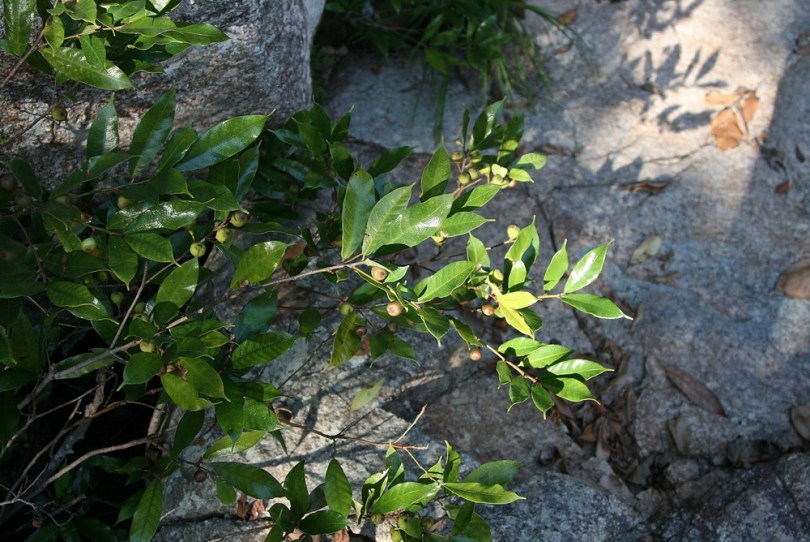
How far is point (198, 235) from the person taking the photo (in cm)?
162

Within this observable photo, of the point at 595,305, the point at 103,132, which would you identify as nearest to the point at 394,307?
the point at 595,305

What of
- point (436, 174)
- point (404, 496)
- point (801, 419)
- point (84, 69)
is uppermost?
point (84, 69)

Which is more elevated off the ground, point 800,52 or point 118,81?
point 118,81

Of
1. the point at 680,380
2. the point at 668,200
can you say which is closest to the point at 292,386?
the point at 680,380

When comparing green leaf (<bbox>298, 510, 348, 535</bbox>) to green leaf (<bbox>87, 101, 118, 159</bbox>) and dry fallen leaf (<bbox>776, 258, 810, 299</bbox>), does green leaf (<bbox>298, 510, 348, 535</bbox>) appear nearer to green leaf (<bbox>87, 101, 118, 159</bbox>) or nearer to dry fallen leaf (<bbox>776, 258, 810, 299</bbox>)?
green leaf (<bbox>87, 101, 118, 159</bbox>)

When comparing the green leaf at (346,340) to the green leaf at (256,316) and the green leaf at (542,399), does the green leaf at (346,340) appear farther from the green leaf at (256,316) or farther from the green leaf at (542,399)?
the green leaf at (542,399)

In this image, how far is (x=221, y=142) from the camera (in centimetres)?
151

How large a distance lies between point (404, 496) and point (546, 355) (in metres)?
0.39

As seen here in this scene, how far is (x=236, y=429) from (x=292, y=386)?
0.51m

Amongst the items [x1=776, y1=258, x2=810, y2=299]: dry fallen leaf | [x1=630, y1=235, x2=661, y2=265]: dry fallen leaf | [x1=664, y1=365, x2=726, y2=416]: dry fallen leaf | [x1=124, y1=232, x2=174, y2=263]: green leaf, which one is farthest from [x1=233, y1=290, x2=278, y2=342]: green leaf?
[x1=776, y1=258, x2=810, y2=299]: dry fallen leaf

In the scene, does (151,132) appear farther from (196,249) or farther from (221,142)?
(196,249)

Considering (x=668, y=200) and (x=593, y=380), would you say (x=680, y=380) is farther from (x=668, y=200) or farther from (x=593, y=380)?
(x=668, y=200)

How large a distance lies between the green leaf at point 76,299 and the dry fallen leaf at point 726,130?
223 centimetres

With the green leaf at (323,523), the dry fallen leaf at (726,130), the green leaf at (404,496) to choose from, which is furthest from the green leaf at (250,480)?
the dry fallen leaf at (726,130)
